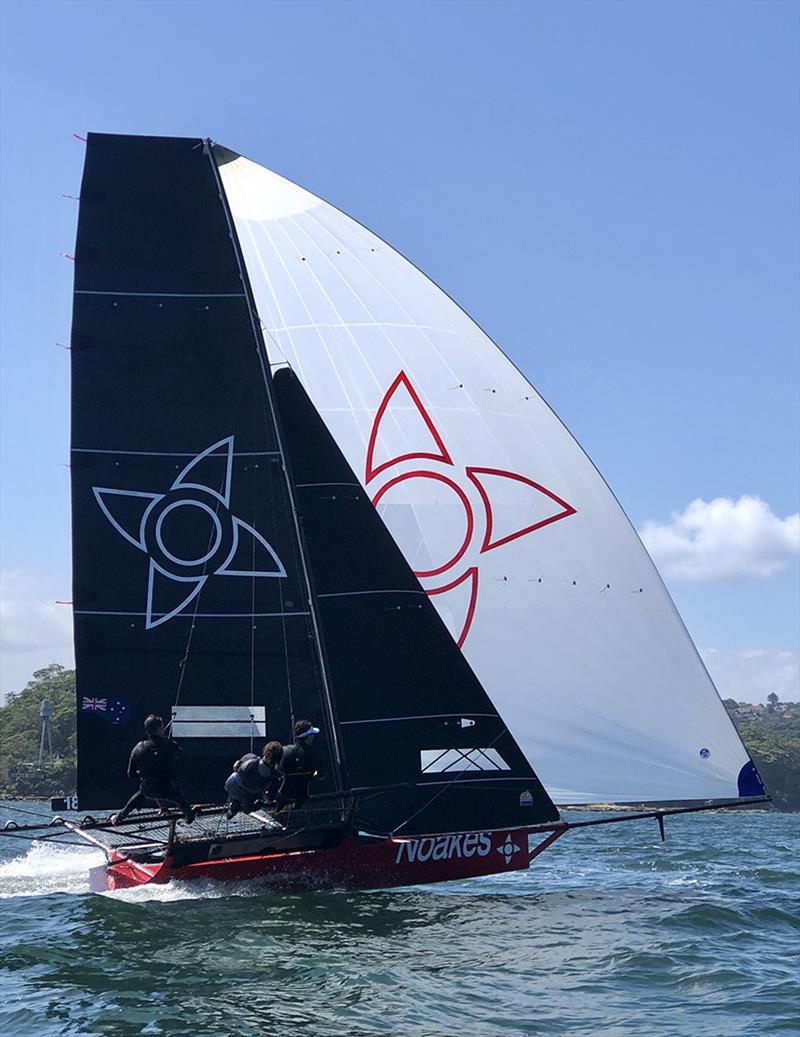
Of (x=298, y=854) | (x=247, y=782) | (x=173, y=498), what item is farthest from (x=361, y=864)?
(x=173, y=498)

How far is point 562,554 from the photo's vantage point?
43.3ft

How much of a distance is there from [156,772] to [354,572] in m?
2.98

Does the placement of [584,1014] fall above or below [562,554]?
below

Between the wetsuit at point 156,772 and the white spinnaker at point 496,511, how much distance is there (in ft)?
10.7

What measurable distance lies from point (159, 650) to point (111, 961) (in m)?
3.93

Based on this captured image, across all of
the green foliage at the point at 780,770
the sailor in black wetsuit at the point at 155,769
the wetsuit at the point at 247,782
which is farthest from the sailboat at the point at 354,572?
the green foliage at the point at 780,770

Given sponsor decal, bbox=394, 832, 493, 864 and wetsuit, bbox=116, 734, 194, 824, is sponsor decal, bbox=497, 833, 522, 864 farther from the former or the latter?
wetsuit, bbox=116, 734, 194, 824

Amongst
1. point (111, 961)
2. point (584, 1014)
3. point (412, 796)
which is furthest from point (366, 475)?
point (584, 1014)

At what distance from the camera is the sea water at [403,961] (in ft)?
27.2

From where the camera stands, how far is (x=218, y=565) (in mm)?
13469

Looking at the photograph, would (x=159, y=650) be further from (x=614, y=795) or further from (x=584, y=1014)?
(x=584, y=1014)

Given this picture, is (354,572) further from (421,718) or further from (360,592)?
(421,718)

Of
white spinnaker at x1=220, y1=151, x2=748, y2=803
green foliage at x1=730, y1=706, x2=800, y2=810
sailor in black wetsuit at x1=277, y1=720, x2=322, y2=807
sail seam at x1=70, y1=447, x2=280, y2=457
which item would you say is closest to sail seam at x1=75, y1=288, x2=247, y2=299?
white spinnaker at x1=220, y1=151, x2=748, y2=803

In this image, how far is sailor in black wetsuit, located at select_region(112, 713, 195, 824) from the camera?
12.1m
